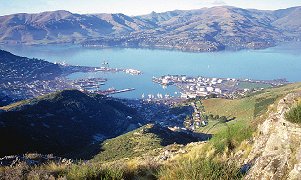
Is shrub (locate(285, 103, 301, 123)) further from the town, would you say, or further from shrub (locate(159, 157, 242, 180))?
the town

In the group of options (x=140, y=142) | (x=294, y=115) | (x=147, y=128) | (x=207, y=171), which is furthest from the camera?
(x=147, y=128)

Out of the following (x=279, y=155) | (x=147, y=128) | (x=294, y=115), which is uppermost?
(x=294, y=115)

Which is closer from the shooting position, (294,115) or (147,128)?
(294,115)

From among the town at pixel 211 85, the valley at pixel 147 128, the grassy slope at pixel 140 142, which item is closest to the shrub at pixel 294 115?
the valley at pixel 147 128

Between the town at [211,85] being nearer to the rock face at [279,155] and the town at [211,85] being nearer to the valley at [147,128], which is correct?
the valley at [147,128]

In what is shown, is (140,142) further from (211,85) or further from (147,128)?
(211,85)

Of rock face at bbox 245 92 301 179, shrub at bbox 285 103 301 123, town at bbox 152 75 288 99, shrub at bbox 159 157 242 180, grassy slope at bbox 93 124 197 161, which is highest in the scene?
shrub at bbox 285 103 301 123

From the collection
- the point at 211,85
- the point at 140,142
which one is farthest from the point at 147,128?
the point at 211,85

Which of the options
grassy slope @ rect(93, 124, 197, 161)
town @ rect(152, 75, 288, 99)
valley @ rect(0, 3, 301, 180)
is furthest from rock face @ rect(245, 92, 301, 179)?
town @ rect(152, 75, 288, 99)

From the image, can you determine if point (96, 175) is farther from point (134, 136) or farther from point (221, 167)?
point (134, 136)

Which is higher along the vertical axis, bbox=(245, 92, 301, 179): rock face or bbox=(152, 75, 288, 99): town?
bbox=(245, 92, 301, 179): rock face

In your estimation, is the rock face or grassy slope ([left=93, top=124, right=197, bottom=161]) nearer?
the rock face
